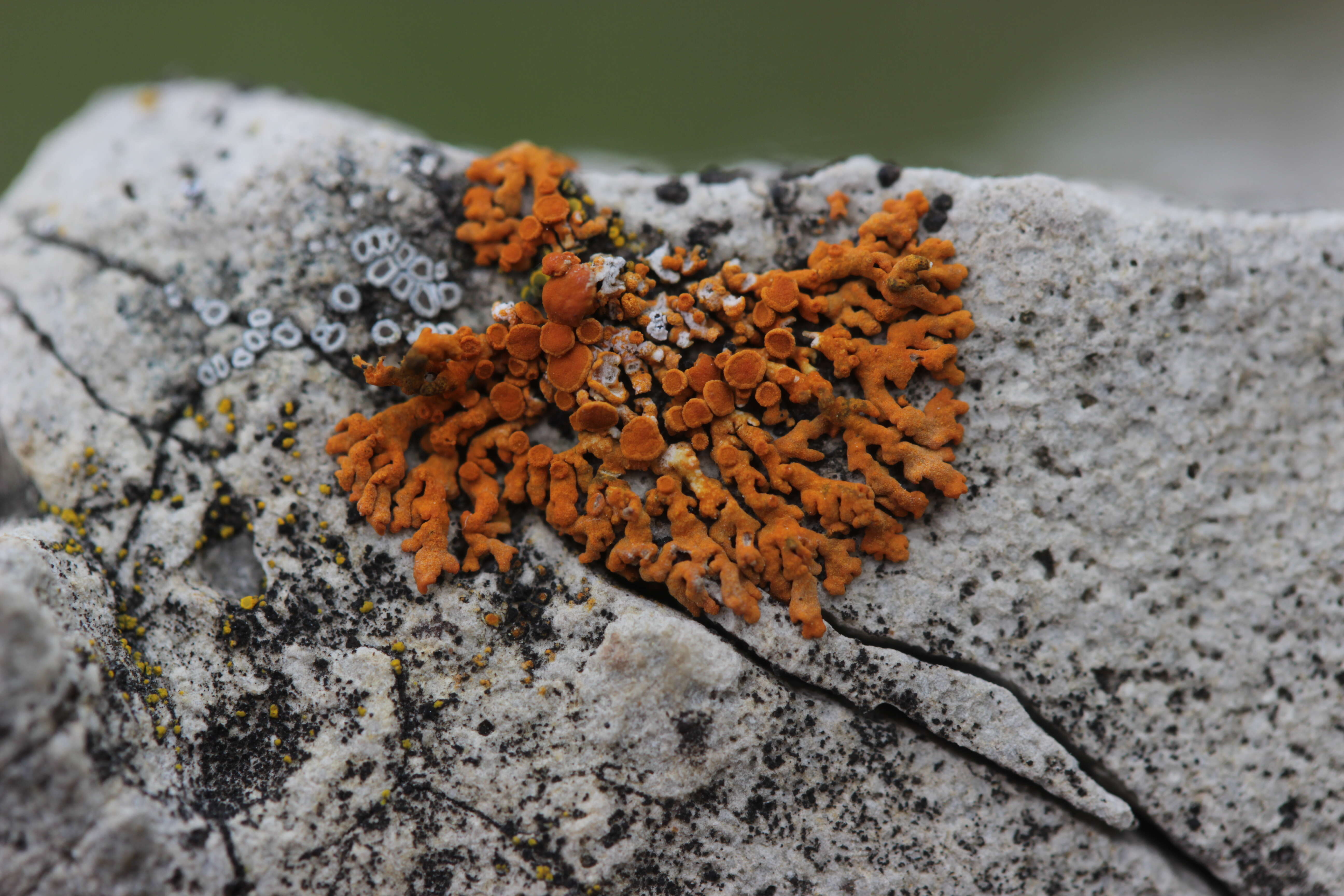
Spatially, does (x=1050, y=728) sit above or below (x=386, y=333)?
below

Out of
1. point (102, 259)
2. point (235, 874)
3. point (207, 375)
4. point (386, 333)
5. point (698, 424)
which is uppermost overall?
point (698, 424)

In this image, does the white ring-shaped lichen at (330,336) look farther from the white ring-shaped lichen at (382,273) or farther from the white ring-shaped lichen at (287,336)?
the white ring-shaped lichen at (382,273)

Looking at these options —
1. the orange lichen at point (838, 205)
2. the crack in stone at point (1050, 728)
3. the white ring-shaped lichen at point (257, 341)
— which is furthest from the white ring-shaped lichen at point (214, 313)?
the crack in stone at point (1050, 728)

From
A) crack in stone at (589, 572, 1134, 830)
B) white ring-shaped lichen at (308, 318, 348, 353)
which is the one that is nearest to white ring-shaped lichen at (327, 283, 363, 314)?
white ring-shaped lichen at (308, 318, 348, 353)

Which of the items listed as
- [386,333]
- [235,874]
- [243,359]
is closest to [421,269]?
[386,333]

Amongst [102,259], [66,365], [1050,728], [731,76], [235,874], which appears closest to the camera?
[235,874]

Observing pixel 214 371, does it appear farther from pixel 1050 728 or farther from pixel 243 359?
pixel 1050 728
